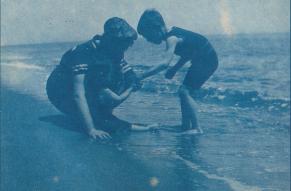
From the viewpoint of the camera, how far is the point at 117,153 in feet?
11.8

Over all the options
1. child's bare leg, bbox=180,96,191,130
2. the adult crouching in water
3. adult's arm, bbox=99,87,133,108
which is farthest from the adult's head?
child's bare leg, bbox=180,96,191,130

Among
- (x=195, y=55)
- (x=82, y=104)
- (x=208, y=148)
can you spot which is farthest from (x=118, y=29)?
(x=208, y=148)

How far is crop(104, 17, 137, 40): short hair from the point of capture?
4242mm

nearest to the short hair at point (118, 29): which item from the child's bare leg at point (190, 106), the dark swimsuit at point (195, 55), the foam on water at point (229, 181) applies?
the dark swimsuit at point (195, 55)

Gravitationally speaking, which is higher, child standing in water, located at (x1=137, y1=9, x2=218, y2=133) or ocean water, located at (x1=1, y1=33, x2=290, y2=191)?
child standing in water, located at (x1=137, y1=9, x2=218, y2=133)

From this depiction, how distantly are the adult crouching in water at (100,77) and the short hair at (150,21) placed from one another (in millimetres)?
203

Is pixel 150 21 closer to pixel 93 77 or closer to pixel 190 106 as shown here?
pixel 93 77

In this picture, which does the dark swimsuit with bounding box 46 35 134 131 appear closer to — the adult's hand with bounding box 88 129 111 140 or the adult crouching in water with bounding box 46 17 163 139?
the adult crouching in water with bounding box 46 17 163 139

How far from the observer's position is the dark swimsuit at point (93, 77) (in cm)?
427

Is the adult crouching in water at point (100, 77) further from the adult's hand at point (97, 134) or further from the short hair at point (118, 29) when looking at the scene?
the adult's hand at point (97, 134)

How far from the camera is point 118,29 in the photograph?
167 inches

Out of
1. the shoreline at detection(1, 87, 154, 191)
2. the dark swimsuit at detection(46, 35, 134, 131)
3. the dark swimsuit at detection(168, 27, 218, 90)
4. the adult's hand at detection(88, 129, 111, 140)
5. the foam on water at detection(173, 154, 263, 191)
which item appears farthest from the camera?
the dark swimsuit at detection(168, 27, 218, 90)

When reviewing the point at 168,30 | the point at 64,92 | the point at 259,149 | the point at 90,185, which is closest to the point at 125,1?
the point at 168,30

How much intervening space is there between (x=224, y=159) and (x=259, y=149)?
0.73 m
